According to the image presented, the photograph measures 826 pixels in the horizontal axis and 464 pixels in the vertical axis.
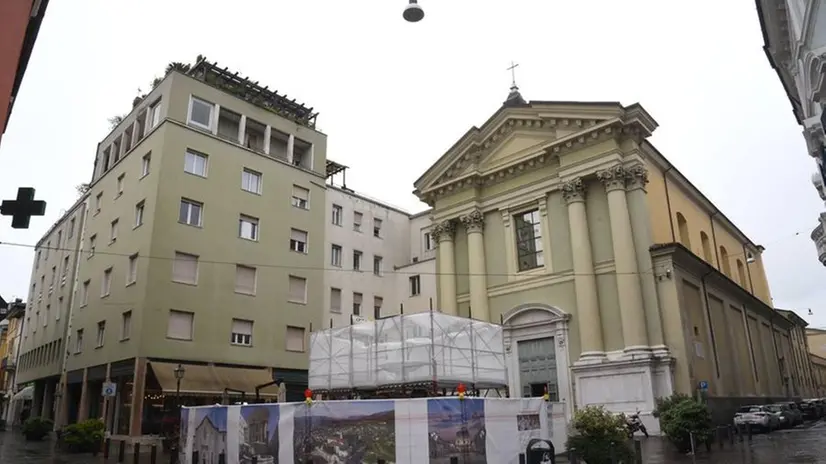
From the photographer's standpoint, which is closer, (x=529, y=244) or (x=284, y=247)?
(x=529, y=244)

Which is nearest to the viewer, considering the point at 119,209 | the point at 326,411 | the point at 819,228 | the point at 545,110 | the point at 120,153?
the point at 326,411

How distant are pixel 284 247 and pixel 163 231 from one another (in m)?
6.67

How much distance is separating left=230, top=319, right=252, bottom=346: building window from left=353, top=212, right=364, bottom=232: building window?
974cm

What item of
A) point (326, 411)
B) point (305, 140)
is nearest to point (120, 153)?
point (305, 140)

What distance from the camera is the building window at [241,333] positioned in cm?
2895

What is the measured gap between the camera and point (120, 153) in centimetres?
3362

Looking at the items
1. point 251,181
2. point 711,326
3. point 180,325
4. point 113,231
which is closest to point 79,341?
point 113,231

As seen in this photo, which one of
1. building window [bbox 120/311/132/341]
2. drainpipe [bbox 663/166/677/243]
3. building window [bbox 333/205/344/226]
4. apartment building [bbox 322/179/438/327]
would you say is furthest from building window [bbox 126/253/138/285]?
drainpipe [bbox 663/166/677/243]

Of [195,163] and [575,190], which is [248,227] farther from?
[575,190]

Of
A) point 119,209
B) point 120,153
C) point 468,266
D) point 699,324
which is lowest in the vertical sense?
point 699,324

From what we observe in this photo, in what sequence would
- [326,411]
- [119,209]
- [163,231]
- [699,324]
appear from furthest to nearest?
[119,209], [163,231], [699,324], [326,411]

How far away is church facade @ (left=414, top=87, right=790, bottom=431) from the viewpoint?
2145 cm

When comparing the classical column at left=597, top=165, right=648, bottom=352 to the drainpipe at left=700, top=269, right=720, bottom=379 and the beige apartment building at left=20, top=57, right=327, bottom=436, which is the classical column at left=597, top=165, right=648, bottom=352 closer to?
the drainpipe at left=700, top=269, right=720, bottom=379

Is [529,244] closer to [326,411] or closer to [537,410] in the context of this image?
[537,410]
